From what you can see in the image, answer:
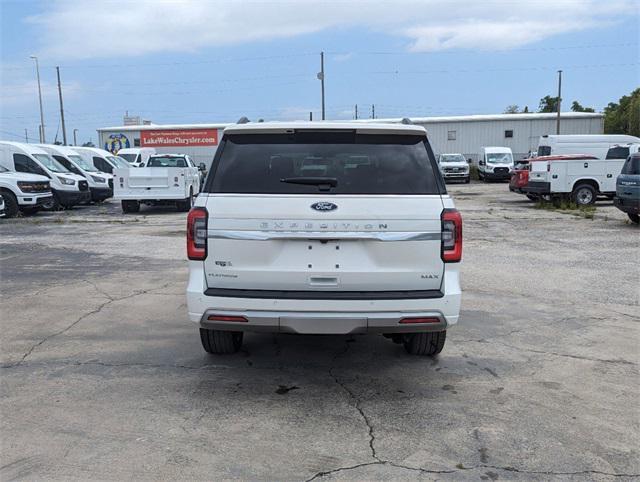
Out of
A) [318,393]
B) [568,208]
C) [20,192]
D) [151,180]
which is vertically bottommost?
[568,208]

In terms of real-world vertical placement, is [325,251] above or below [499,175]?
above

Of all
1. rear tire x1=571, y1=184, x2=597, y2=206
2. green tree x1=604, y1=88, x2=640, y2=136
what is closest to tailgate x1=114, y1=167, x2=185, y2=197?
rear tire x1=571, y1=184, x2=597, y2=206

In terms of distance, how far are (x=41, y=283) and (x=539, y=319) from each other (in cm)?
672

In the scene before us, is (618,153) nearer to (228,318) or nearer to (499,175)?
(499,175)

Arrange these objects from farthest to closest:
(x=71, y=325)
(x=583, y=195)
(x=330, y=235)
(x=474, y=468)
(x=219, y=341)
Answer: (x=583, y=195) → (x=71, y=325) → (x=219, y=341) → (x=330, y=235) → (x=474, y=468)

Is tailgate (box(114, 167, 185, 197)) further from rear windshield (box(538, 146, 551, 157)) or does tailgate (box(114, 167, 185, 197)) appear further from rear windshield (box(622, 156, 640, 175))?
rear windshield (box(538, 146, 551, 157))

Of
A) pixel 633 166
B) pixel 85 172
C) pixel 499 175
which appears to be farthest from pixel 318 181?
pixel 499 175

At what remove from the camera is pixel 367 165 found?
14.9ft

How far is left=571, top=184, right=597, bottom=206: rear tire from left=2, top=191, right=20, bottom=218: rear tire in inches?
694

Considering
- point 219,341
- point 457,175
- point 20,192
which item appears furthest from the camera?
point 457,175

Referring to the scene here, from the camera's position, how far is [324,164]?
4555 mm

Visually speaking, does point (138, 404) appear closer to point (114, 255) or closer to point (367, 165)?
point (367, 165)

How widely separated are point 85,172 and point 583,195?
717 inches

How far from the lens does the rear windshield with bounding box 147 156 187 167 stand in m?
21.8
